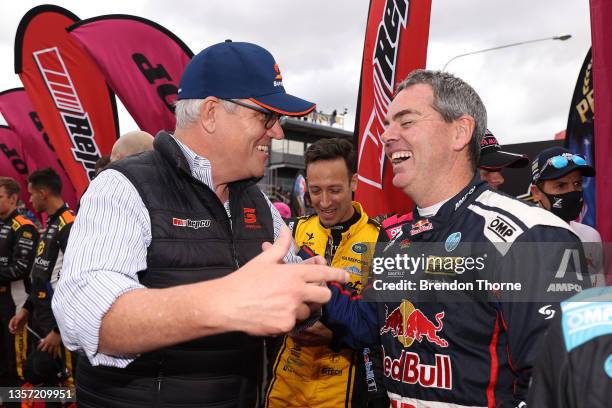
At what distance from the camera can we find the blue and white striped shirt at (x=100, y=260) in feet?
4.27

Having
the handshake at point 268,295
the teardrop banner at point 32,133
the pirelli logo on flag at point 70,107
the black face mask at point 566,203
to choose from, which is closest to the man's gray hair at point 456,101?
the handshake at point 268,295

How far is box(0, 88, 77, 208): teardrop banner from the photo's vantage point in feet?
25.9

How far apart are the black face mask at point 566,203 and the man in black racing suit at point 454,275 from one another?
1877mm

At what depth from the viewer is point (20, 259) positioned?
6.40 metres

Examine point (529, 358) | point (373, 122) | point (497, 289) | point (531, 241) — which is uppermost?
point (373, 122)

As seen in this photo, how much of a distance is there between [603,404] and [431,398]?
3.43ft

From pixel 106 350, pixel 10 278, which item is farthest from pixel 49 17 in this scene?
pixel 106 350

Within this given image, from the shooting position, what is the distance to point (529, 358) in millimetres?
1659

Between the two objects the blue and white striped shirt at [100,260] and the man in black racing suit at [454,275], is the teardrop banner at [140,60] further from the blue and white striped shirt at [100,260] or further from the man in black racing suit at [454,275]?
the blue and white striped shirt at [100,260]

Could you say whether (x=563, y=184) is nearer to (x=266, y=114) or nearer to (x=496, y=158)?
(x=496, y=158)

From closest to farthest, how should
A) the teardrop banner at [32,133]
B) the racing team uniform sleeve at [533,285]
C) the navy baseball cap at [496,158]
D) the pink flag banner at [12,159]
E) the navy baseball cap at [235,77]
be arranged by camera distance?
the racing team uniform sleeve at [533,285] < the navy baseball cap at [235,77] < the navy baseball cap at [496,158] < the teardrop banner at [32,133] < the pink flag banner at [12,159]

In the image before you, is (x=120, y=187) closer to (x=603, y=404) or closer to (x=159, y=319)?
(x=159, y=319)

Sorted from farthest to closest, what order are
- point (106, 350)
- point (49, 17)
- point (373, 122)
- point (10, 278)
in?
point (49, 17) < point (10, 278) < point (373, 122) < point (106, 350)

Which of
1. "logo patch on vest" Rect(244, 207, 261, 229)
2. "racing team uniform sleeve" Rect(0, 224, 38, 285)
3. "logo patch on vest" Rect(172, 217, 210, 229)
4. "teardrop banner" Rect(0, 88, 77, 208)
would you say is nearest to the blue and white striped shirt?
"logo patch on vest" Rect(172, 217, 210, 229)
